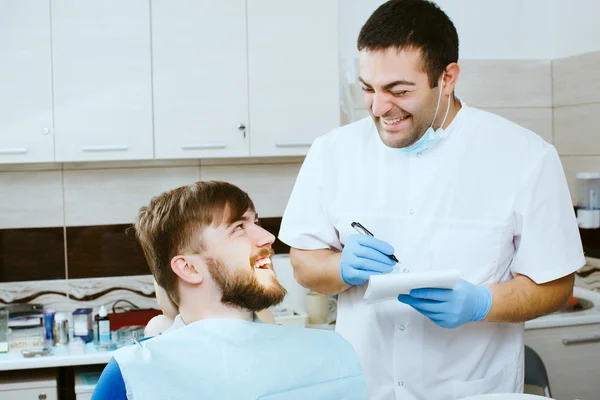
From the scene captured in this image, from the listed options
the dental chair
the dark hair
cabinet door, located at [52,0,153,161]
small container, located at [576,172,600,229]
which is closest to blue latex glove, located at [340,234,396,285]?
the dark hair

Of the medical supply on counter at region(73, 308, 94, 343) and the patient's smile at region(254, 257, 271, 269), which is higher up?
the patient's smile at region(254, 257, 271, 269)

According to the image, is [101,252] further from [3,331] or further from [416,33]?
[416,33]

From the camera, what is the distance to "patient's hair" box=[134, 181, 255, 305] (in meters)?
1.50

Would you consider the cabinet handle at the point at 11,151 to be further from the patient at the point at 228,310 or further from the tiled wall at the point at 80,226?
the patient at the point at 228,310

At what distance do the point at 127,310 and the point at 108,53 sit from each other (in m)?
1.16

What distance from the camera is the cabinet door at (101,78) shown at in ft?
9.45

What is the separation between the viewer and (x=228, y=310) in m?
1.51

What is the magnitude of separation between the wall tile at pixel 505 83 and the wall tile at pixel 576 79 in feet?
0.19

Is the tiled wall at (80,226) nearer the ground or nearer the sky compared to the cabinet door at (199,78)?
nearer the ground

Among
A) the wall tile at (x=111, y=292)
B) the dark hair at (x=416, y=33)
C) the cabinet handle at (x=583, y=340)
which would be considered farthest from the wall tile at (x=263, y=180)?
the dark hair at (x=416, y=33)

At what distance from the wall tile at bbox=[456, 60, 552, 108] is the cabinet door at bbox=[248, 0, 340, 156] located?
2.52 ft

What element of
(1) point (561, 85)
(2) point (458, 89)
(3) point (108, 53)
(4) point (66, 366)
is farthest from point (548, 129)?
(4) point (66, 366)

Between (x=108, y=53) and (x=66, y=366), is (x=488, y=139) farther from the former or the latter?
(x=66, y=366)

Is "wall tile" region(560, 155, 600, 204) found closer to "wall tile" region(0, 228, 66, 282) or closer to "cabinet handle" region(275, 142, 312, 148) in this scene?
"cabinet handle" region(275, 142, 312, 148)
